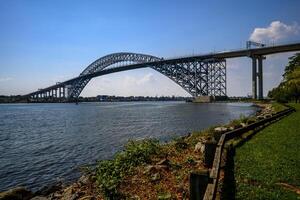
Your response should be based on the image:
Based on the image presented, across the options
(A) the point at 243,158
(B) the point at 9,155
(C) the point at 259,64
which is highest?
(C) the point at 259,64

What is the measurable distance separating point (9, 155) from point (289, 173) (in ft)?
51.9

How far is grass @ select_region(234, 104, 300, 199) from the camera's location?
23.2ft

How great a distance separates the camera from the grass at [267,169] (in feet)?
23.2

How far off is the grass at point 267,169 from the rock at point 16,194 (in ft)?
21.6

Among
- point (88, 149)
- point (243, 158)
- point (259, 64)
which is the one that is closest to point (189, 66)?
point (259, 64)

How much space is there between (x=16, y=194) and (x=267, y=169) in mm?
7575

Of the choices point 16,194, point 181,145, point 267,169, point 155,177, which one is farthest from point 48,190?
point 267,169

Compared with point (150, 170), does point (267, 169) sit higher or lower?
→ higher

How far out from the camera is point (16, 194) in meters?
10.2

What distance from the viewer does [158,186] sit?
8.61m

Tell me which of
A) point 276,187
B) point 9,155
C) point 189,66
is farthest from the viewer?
point 189,66

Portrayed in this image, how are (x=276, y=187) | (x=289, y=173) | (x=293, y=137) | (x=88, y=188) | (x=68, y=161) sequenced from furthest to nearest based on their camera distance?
1. (x=68, y=161)
2. (x=293, y=137)
3. (x=88, y=188)
4. (x=289, y=173)
5. (x=276, y=187)

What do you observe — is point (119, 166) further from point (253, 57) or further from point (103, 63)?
point (103, 63)

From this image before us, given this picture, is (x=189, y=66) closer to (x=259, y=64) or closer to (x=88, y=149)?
(x=259, y=64)
